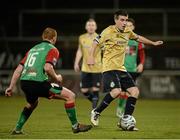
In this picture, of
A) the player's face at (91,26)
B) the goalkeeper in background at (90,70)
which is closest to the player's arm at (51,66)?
the player's face at (91,26)

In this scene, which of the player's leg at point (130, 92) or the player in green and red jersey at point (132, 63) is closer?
the player's leg at point (130, 92)

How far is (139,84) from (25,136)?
1244 cm

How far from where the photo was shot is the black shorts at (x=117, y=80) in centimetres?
1220

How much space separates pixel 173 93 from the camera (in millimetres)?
22812

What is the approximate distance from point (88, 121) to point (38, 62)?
12.6ft

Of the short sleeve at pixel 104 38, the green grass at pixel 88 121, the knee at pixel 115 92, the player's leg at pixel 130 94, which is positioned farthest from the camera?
the short sleeve at pixel 104 38

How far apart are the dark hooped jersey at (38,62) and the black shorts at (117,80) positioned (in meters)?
1.84

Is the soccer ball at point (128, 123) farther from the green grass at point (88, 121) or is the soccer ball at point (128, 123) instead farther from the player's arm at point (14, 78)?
the player's arm at point (14, 78)

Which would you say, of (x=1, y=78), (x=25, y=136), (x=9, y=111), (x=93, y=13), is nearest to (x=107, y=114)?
(x=9, y=111)

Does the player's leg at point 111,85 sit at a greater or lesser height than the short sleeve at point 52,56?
lesser

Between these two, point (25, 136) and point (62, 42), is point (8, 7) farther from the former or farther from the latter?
point (25, 136)

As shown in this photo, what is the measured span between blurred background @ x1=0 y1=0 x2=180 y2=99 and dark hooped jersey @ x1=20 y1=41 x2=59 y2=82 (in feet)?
39.8

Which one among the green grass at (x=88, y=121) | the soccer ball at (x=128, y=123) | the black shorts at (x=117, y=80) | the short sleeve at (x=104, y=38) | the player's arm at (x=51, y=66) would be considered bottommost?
the green grass at (x=88, y=121)

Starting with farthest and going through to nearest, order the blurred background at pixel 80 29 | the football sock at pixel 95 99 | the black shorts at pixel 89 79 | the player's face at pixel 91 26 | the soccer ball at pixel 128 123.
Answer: the blurred background at pixel 80 29 → the black shorts at pixel 89 79 → the player's face at pixel 91 26 → the football sock at pixel 95 99 → the soccer ball at pixel 128 123
